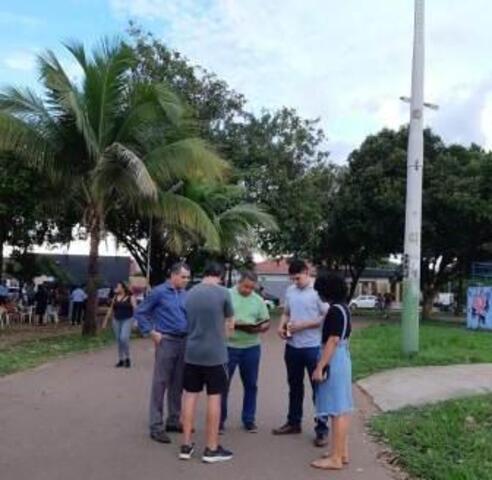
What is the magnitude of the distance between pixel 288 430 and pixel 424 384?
428 centimetres

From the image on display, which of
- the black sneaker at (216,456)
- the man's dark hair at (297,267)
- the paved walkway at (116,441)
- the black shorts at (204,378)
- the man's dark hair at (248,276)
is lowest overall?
the paved walkway at (116,441)

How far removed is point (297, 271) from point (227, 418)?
214cm

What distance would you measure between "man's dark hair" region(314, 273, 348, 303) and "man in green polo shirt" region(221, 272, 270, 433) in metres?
1.33

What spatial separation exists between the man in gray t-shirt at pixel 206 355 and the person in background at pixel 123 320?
769 cm

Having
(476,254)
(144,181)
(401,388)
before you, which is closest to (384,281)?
(476,254)

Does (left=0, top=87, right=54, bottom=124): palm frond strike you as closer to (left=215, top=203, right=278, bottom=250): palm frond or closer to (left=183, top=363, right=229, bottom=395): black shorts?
(left=215, top=203, right=278, bottom=250): palm frond

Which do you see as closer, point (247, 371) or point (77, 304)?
point (247, 371)

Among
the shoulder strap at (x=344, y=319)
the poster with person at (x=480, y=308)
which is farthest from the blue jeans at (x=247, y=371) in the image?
the poster with person at (x=480, y=308)

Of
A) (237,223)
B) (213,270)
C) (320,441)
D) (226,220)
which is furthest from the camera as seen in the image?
(237,223)

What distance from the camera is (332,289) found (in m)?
8.02

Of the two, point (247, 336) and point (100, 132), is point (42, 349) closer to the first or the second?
point (100, 132)

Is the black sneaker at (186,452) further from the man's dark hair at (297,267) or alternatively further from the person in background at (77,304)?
the person in background at (77,304)

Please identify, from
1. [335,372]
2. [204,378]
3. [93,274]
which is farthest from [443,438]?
[93,274]

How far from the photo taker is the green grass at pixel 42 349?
15.5 metres
